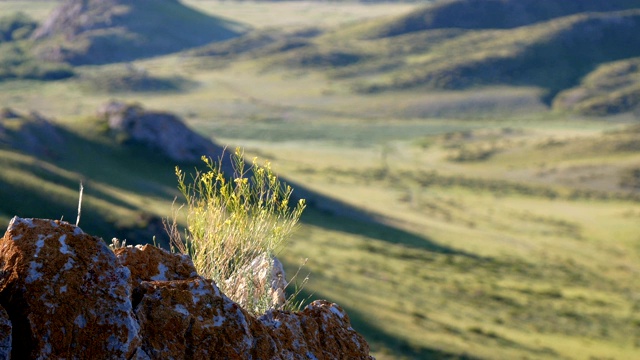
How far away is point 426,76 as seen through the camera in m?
166

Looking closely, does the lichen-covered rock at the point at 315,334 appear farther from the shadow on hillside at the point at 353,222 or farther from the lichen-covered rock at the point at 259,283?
the shadow on hillside at the point at 353,222

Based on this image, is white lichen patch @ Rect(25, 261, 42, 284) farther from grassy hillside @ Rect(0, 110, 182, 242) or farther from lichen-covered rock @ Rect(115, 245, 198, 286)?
grassy hillside @ Rect(0, 110, 182, 242)

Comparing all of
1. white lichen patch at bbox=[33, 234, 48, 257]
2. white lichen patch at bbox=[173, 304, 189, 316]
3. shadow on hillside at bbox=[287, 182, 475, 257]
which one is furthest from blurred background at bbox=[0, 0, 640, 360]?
white lichen patch at bbox=[33, 234, 48, 257]

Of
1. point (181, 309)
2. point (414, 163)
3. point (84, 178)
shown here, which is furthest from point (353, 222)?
point (181, 309)

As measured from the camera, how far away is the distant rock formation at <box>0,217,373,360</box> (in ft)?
21.4

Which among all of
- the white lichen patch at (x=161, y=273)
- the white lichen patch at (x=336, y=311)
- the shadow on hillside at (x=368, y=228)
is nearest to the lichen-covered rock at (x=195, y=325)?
the white lichen patch at (x=161, y=273)

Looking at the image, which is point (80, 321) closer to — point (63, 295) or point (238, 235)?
point (63, 295)

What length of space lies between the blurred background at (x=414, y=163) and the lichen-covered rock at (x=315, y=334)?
75.3ft

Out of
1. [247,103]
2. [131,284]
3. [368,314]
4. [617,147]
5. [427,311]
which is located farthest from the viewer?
[247,103]

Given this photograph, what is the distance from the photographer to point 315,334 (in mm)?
8180

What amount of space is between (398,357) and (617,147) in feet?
267

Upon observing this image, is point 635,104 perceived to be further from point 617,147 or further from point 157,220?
point 157,220

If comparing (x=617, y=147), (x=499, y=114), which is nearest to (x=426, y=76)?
(x=499, y=114)

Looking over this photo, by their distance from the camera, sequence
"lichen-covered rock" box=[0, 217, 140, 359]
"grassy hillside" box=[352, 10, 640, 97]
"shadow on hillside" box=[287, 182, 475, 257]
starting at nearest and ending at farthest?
Answer: 1. "lichen-covered rock" box=[0, 217, 140, 359]
2. "shadow on hillside" box=[287, 182, 475, 257]
3. "grassy hillside" box=[352, 10, 640, 97]
